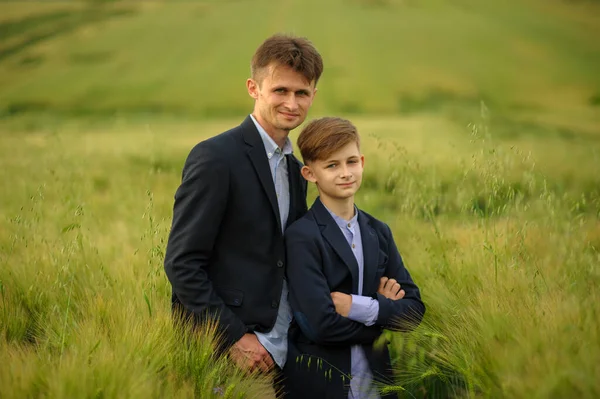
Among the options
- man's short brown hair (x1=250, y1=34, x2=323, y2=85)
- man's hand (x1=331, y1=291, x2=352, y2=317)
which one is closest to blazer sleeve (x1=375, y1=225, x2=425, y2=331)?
man's hand (x1=331, y1=291, x2=352, y2=317)

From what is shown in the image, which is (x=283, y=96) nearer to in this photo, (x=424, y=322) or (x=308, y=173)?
(x=308, y=173)

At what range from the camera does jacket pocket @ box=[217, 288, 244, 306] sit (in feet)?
10.1

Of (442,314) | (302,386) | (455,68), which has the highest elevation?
(455,68)

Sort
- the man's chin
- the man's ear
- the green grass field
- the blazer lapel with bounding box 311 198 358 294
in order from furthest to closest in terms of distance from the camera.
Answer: the man's ear < the man's chin < the blazer lapel with bounding box 311 198 358 294 < the green grass field

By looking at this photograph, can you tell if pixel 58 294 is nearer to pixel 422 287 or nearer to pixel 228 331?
pixel 228 331

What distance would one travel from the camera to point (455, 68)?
75.5 feet

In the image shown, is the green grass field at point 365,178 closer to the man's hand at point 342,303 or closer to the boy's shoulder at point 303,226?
the man's hand at point 342,303

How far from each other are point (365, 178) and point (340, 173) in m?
4.91

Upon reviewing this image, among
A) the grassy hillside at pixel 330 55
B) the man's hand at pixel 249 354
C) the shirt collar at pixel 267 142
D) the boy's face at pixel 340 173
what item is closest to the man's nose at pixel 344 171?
the boy's face at pixel 340 173

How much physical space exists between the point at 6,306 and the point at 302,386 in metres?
1.69

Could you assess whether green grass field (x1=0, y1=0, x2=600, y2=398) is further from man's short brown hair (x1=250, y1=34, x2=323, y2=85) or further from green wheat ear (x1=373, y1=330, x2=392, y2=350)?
man's short brown hair (x1=250, y1=34, x2=323, y2=85)

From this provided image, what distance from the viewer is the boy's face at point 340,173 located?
3.11 metres

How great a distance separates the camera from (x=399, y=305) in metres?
3.08

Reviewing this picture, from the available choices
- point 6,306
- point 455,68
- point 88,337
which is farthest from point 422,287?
point 455,68
